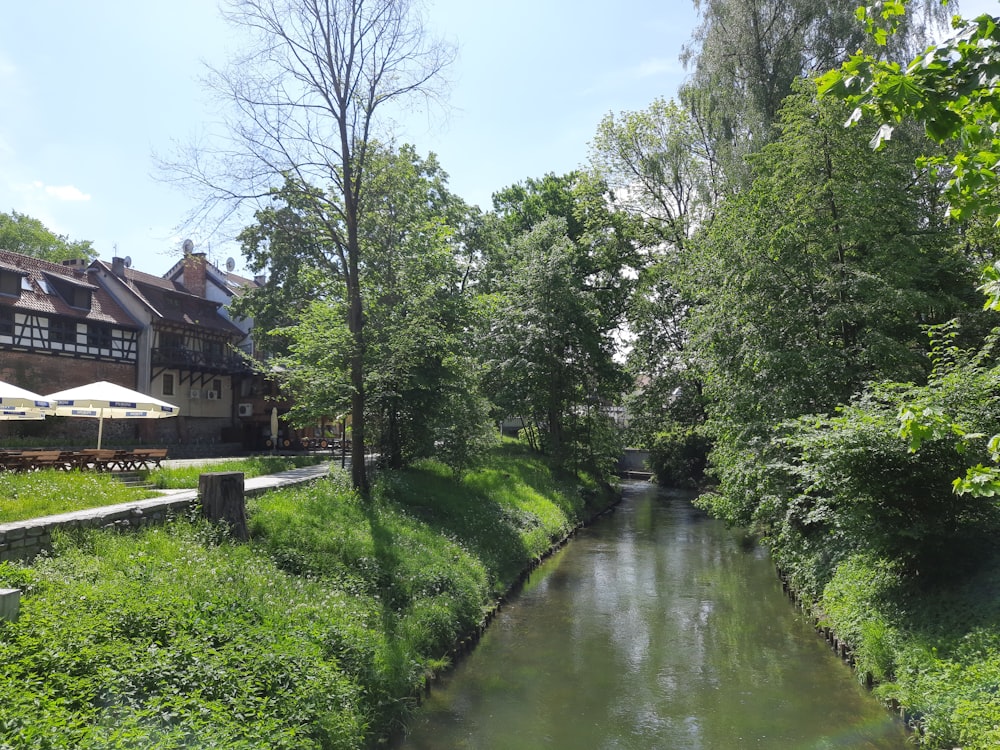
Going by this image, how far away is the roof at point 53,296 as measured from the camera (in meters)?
29.8

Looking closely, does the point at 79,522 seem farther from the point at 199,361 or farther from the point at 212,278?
the point at 212,278

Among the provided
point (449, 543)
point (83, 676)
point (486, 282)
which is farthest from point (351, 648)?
point (486, 282)

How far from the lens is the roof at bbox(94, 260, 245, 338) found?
119 feet

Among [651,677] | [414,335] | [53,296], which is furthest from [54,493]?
[53,296]

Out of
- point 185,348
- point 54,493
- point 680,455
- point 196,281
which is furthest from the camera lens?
point 196,281

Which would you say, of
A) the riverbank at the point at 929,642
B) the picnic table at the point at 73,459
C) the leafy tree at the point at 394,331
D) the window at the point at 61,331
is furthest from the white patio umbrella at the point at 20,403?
the window at the point at 61,331

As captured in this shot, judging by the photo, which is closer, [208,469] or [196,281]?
[208,469]

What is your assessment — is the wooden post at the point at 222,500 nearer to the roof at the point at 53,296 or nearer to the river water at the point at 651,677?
Answer: the river water at the point at 651,677

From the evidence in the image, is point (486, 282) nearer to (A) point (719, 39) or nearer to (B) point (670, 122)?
(B) point (670, 122)

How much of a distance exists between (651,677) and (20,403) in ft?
45.3

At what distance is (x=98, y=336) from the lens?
33312mm

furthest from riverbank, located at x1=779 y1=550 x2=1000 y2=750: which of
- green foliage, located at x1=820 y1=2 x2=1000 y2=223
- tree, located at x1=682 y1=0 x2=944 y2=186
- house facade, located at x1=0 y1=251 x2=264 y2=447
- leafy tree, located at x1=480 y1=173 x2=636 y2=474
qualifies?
house facade, located at x1=0 y1=251 x2=264 y2=447

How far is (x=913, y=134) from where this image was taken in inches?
669

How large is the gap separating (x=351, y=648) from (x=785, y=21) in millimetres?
22840
